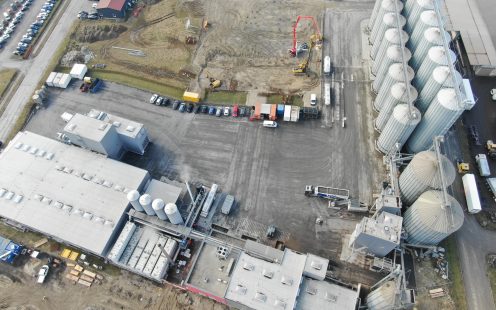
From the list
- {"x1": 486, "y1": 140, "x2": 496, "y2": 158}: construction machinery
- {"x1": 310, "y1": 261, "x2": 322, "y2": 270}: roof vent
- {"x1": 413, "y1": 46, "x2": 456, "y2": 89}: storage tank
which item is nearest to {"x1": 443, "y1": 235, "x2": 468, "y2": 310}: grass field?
{"x1": 486, "y1": 140, "x2": 496, "y2": 158}: construction machinery

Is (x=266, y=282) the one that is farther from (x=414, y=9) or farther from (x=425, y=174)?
(x=414, y=9)

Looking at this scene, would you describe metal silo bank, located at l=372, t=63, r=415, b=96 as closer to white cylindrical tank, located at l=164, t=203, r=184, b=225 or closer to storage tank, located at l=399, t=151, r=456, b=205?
storage tank, located at l=399, t=151, r=456, b=205

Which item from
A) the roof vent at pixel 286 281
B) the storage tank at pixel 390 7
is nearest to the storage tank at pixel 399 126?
the storage tank at pixel 390 7

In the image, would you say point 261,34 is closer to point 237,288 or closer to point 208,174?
point 208,174

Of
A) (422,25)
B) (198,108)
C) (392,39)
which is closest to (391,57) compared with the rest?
(392,39)

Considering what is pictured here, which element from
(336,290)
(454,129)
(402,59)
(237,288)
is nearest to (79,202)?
(237,288)
